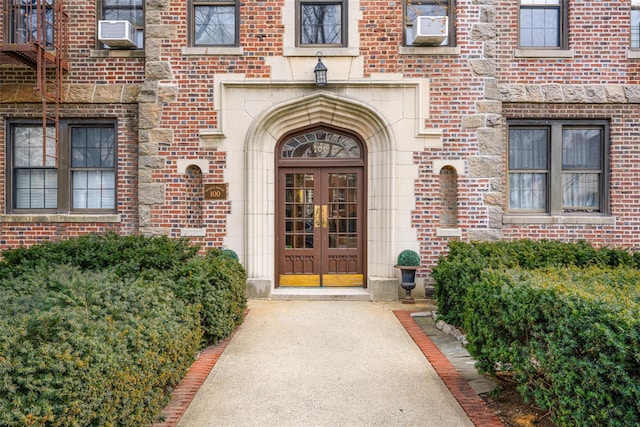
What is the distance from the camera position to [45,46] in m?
9.34

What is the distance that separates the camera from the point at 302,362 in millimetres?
5664

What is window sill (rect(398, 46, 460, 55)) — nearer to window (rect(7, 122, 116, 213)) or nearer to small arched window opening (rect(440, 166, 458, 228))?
small arched window opening (rect(440, 166, 458, 228))

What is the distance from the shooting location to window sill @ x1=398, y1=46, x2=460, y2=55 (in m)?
9.16

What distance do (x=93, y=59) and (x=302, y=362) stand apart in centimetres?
736

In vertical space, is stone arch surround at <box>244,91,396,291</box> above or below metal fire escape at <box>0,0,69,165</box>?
below

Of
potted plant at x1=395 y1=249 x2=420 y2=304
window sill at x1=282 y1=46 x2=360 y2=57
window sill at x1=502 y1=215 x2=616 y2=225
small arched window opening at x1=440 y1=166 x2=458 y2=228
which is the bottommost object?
potted plant at x1=395 y1=249 x2=420 y2=304

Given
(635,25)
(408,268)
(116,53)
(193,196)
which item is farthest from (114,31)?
(635,25)

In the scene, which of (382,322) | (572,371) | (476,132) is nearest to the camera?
(572,371)

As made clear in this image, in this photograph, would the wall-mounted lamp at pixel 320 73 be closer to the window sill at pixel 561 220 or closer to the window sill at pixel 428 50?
the window sill at pixel 428 50

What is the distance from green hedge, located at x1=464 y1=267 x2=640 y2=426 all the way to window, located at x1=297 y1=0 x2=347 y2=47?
6.21 metres

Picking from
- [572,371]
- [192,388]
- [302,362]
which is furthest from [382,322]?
[572,371]

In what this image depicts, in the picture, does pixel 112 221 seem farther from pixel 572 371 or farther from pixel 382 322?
pixel 572 371

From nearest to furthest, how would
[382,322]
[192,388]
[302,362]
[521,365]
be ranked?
1. [521,365]
2. [192,388]
3. [302,362]
4. [382,322]

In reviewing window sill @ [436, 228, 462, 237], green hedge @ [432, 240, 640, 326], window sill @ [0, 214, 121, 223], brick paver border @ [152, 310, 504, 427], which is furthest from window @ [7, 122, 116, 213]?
green hedge @ [432, 240, 640, 326]
